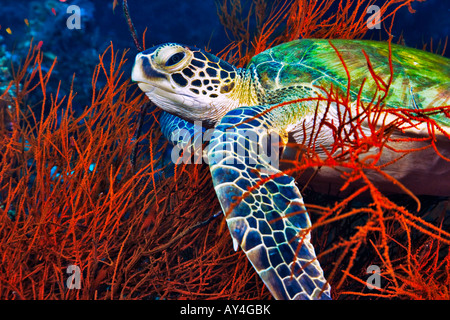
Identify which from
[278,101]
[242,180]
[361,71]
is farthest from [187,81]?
[361,71]

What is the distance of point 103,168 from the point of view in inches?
68.4

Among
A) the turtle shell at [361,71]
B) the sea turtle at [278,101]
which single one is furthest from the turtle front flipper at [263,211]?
the turtle shell at [361,71]

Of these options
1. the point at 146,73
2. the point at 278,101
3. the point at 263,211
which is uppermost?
the point at 146,73

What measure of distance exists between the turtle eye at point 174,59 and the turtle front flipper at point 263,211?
504mm

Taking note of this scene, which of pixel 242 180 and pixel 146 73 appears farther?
pixel 146 73

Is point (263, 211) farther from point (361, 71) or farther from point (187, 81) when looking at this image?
point (361, 71)

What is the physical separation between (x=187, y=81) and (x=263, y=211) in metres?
0.95

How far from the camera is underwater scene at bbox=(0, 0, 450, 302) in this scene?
1128 mm

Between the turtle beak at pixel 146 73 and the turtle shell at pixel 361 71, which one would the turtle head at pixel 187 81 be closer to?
the turtle beak at pixel 146 73

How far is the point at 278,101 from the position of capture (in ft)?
5.73

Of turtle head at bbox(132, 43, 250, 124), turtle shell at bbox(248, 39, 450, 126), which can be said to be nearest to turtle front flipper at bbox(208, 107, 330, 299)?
turtle head at bbox(132, 43, 250, 124)

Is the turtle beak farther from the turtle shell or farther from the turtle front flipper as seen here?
the turtle shell

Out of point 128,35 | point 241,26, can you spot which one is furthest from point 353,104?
point 128,35

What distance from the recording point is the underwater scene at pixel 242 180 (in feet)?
3.70
